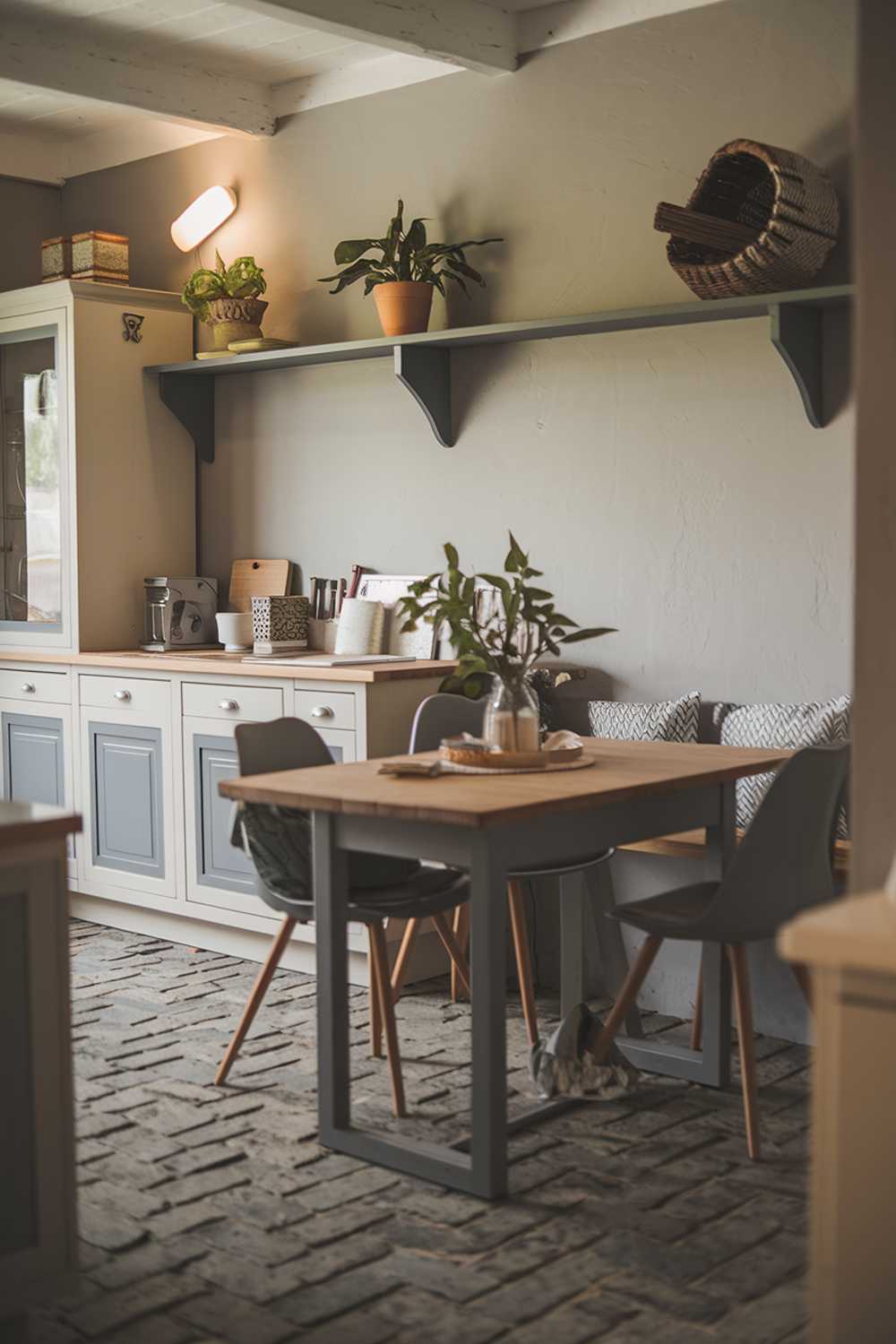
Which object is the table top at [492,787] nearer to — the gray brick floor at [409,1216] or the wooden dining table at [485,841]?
the wooden dining table at [485,841]

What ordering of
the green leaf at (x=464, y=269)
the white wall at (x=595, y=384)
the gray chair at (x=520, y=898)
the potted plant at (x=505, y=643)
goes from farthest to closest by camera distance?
the green leaf at (x=464, y=269) → the white wall at (x=595, y=384) → the gray chair at (x=520, y=898) → the potted plant at (x=505, y=643)

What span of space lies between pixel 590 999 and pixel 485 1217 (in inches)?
61.7

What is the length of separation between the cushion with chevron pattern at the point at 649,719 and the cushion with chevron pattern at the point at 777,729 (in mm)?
98

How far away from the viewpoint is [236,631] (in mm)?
5180

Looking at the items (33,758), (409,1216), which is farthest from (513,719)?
(33,758)

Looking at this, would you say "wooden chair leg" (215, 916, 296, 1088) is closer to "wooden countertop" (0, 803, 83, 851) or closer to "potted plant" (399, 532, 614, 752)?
"potted plant" (399, 532, 614, 752)

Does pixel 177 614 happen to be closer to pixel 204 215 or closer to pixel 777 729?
pixel 204 215

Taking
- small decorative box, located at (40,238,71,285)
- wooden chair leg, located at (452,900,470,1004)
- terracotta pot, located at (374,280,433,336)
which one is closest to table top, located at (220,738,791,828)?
wooden chair leg, located at (452,900,470,1004)

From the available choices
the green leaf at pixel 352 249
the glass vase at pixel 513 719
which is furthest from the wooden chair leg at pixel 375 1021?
the green leaf at pixel 352 249

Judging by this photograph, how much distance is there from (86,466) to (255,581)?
724mm

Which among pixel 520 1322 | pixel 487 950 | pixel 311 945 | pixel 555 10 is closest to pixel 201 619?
pixel 311 945

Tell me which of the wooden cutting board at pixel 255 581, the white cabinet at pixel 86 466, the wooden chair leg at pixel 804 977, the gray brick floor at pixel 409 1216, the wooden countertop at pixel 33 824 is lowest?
the gray brick floor at pixel 409 1216

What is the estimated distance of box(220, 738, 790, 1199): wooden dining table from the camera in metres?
2.90

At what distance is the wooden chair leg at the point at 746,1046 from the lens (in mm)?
3135
